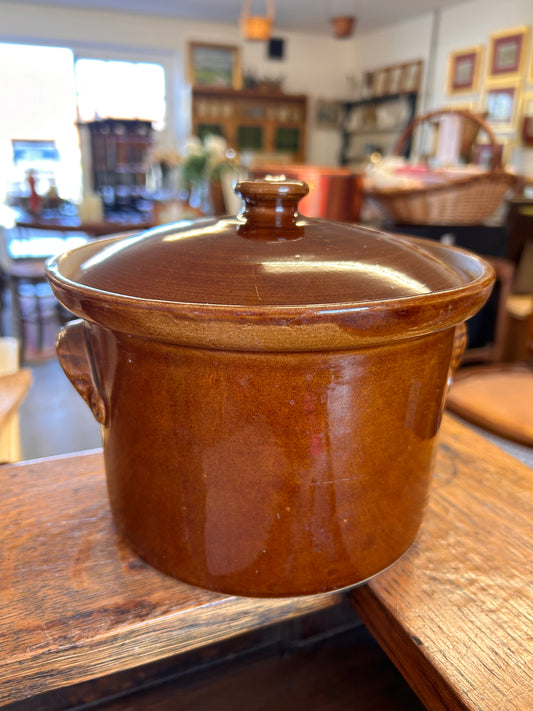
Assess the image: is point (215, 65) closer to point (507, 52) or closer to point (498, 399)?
point (507, 52)

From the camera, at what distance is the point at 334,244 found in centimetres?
53

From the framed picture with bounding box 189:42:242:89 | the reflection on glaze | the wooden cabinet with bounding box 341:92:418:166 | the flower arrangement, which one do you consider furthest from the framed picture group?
the reflection on glaze

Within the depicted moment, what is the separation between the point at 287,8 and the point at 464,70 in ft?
7.07

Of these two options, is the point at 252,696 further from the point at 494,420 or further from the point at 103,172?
the point at 103,172

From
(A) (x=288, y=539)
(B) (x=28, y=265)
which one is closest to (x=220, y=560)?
(A) (x=288, y=539)

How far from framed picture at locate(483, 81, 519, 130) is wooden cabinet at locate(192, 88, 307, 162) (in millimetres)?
2667

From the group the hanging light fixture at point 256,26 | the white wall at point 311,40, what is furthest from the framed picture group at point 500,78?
the hanging light fixture at point 256,26

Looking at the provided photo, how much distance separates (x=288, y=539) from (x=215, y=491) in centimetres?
8

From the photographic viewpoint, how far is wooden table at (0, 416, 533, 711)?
1.60 ft

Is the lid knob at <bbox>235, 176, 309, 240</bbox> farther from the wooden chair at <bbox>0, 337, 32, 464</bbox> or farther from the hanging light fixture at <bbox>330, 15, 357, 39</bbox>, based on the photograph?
the hanging light fixture at <bbox>330, 15, 357, 39</bbox>

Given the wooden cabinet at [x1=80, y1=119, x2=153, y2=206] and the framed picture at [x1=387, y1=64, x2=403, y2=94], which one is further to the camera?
the framed picture at [x1=387, y1=64, x2=403, y2=94]

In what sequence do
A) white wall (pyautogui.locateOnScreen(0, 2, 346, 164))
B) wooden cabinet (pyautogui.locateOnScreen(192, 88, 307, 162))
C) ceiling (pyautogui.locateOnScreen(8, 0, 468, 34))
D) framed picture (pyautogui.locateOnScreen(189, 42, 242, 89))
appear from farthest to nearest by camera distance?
wooden cabinet (pyautogui.locateOnScreen(192, 88, 307, 162)), framed picture (pyautogui.locateOnScreen(189, 42, 242, 89)), white wall (pyautogui.locateOnScreen(0, 2, 346, 164)), ceiling (pyautogui.locateOnScreen(8, 0, 468, 34))

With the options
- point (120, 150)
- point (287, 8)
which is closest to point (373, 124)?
point (287, 8)

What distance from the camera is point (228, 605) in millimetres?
554
